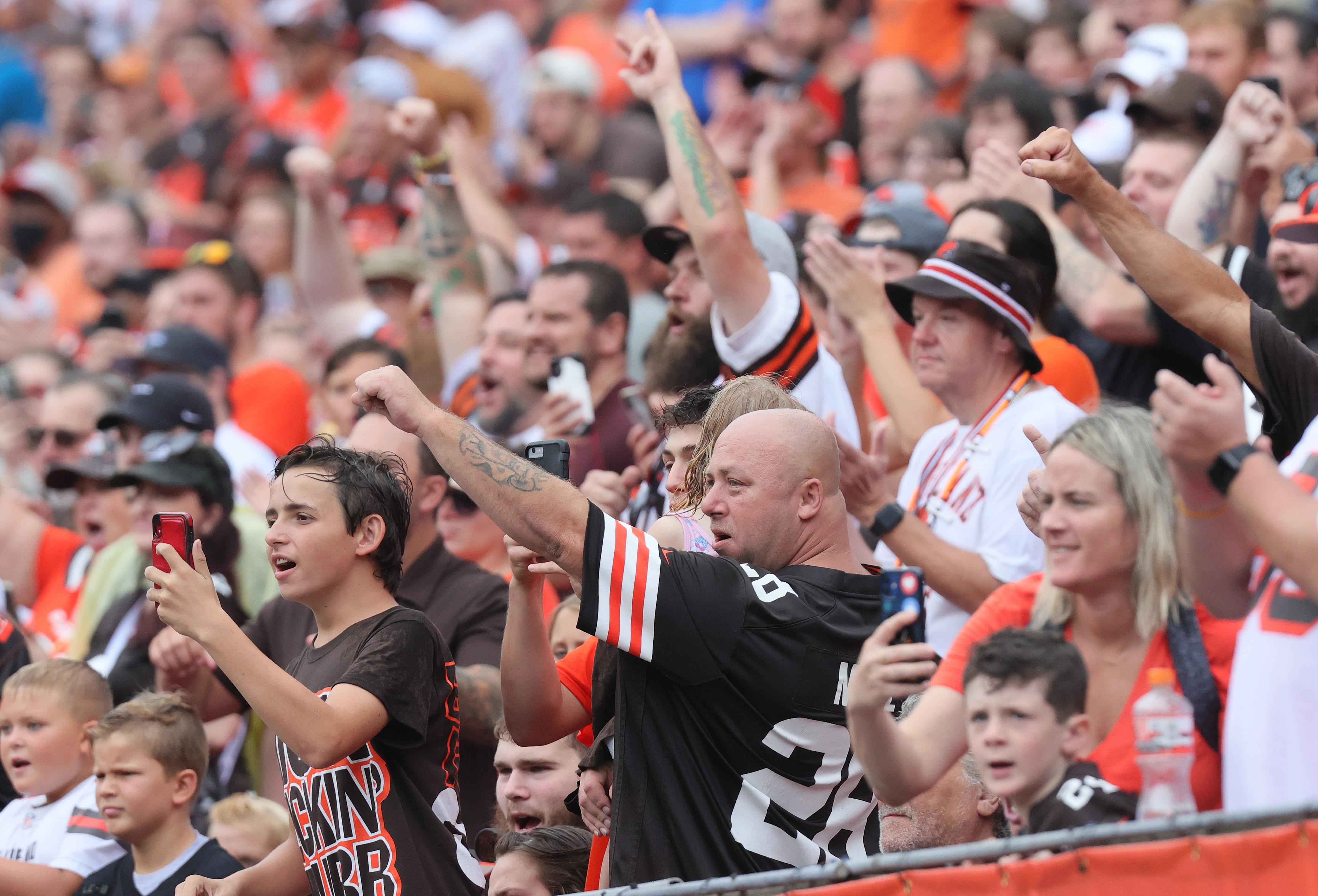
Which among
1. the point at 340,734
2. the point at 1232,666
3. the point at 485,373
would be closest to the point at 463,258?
the point at 485,373

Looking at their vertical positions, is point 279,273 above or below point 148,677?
above

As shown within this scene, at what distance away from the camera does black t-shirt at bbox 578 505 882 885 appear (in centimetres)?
346

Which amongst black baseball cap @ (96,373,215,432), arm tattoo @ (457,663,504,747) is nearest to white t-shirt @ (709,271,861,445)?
arm tattoo @ (457,663,504,747)

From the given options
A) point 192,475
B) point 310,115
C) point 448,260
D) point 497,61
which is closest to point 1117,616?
point 192,475

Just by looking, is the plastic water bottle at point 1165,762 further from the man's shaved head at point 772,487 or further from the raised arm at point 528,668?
the raised arm at point 528,668

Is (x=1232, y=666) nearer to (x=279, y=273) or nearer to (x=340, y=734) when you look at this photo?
(x=340, y=734)

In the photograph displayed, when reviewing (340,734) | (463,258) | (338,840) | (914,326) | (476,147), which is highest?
(476,147)

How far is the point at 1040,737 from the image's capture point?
3111 mm

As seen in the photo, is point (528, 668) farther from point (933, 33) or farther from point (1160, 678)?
point (933, 33)

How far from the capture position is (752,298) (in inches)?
211

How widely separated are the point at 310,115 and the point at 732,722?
1048 centimetres

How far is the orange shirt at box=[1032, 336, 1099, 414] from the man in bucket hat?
20 cm

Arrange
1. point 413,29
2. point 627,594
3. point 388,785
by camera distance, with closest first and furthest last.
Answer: point 627,594 → point 388,785 → point 413,29

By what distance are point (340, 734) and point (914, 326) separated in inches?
99.0
